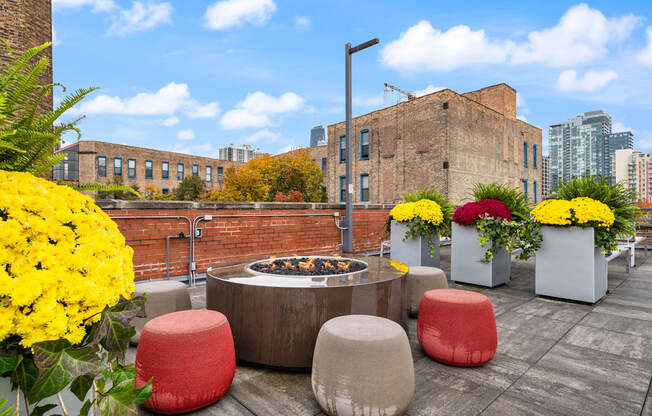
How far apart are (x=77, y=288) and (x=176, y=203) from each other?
593 cm

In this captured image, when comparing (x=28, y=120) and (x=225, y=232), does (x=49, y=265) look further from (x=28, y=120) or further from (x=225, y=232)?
(x=225, y=232)

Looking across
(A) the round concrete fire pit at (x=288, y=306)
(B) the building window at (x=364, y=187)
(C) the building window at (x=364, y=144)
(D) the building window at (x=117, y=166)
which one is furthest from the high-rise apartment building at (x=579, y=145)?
(A) the round concrete fire pit at (x=288, y=306)

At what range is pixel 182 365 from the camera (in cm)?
243

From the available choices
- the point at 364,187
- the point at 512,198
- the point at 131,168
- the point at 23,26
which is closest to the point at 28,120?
the point at 512,198

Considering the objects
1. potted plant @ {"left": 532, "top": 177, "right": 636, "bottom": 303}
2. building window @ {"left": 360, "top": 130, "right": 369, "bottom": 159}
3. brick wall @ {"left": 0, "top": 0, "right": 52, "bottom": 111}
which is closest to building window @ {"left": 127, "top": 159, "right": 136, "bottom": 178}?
building window @ {"left": 360, "top": 130, "right": 369, "bottom": 159}

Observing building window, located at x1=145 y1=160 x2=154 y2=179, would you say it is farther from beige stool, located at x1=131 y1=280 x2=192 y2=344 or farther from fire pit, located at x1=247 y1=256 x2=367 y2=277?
fire pit, located at x1=247 y1=256 x2=367 y2=277

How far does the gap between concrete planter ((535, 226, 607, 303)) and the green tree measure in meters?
33.0

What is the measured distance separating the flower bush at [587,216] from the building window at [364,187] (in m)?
→ 19.4

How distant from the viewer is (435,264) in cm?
760

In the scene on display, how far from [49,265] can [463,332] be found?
3.11 m

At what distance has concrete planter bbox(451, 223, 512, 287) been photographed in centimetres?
630

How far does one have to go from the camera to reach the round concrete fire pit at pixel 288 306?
310 centimetres

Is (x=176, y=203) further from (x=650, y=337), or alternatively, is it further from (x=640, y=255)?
(x=640, y=255)

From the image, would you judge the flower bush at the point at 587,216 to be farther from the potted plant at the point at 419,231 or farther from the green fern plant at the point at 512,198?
the potted plant at the point at 419,231
